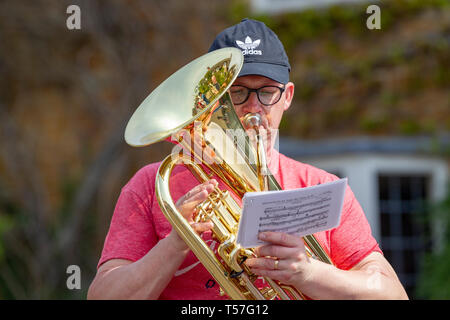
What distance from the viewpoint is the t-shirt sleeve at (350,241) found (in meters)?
1.71

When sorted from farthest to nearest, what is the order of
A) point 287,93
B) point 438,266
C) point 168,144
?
point 168,144 < point 438,266 < point 287,93

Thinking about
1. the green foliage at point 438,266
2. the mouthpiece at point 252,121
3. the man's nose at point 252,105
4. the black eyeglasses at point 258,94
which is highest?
the black eyeglasses at point 258,94

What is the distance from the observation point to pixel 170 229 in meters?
1.69

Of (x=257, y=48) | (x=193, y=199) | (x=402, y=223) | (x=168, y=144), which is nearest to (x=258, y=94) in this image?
(x=257, y=48)

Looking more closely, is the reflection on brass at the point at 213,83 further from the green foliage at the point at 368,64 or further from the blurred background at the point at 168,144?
the green foliage at the point at 368,64

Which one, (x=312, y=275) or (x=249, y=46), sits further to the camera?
(x=249, y=46)

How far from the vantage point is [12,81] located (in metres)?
6.52

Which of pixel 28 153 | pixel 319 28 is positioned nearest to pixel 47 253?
pixel 28 153

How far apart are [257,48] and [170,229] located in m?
0.66

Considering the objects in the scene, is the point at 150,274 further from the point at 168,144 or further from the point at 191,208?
the point at 168,144

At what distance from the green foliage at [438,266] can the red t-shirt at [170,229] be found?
2751 mm

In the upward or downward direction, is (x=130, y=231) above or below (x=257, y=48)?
below

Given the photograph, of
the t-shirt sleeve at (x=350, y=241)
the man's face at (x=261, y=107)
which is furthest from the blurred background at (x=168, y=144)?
the man's face at (x=261, y=107)
